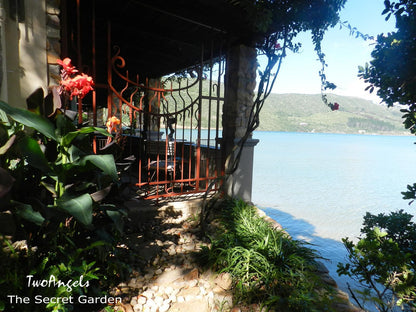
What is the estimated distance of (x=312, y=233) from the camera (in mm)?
5609

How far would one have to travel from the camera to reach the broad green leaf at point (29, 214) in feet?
4.40

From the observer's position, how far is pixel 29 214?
1.36 metres

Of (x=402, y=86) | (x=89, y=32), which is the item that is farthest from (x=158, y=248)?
(x=89, y=32)

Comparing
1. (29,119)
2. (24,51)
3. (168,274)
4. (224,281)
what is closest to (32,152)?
(29,119)

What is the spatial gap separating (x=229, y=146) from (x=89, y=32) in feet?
10.3

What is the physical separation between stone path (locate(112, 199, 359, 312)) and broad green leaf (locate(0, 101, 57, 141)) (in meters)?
1.00

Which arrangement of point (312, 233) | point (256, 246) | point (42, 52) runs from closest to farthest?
1. point (42, 52)
2. point (256, 246)
3. point (312, 233)

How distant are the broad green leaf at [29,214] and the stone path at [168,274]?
85cm

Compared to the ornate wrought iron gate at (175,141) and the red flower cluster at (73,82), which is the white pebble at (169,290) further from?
the red flower cluster at (73,82)

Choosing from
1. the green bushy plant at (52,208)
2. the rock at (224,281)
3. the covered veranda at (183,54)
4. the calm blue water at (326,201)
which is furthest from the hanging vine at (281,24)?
the calm blue water at (326,201)

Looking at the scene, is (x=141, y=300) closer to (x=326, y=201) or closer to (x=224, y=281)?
(x=224, y=281)

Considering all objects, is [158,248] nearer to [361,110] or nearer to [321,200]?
[321,200]

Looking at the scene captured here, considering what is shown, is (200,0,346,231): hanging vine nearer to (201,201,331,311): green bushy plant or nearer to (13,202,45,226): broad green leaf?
(201,201,331,311): green bushy plant

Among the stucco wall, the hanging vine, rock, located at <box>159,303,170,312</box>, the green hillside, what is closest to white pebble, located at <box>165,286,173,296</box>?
rock, located at <box>159,303,170,312</box>
